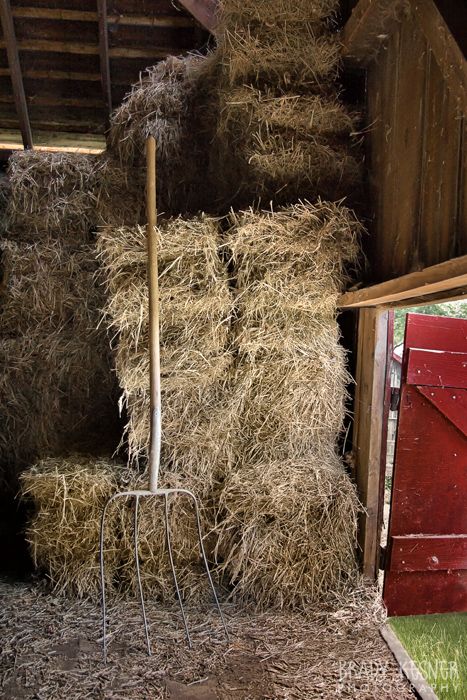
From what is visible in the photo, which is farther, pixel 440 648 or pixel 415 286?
pixel 440 648

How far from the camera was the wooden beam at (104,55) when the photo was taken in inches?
146

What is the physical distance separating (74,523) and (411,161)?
2287 millimetres

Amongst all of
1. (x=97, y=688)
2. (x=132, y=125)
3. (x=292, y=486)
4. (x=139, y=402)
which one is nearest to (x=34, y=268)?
(x=132, y=125)

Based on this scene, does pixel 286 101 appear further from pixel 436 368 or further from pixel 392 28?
pixel 436 368

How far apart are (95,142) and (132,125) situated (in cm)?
187

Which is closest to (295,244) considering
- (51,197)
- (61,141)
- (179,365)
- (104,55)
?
(179,365)

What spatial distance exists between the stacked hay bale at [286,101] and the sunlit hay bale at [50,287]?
1.17 m

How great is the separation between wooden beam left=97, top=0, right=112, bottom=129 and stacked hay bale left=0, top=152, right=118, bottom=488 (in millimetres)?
1181

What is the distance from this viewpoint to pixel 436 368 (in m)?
3.04

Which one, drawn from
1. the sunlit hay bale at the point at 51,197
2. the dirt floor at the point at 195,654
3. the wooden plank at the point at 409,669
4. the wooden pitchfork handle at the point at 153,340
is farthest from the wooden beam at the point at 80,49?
the wooden plank at the point at 409,669

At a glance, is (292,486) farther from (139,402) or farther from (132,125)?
(132,125)

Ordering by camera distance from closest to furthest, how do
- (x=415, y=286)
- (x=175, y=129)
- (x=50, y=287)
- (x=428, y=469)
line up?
(x=415, y=286) → (x=428, y=469) → (x=175, y=129) → (x=50, y=287)

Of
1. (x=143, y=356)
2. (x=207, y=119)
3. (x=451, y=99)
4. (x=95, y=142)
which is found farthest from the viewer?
(x=95, y=142)

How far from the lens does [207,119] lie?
3166 millimetres
